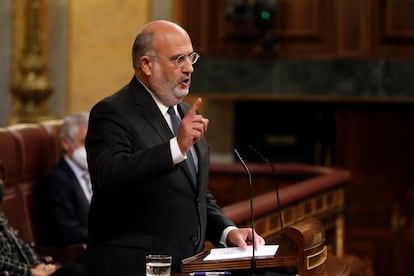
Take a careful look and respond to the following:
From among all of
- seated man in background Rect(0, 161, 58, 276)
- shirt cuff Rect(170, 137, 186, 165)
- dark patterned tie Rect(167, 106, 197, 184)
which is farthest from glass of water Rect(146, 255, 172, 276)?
seated man in background Rect(0, 161, 58, 276)

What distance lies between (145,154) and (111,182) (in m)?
0.14

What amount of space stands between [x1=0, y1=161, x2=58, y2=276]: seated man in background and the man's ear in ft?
4.50

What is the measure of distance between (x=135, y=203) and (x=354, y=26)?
19.7 ft

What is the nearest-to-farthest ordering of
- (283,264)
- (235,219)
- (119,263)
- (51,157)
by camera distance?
1. (283,264)
2. (119,263)
3. (235,219)
4. (51,157)

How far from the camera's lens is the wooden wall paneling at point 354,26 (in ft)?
29.3

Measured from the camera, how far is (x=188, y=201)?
3.38 meters

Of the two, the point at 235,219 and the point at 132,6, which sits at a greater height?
the point at 132,6

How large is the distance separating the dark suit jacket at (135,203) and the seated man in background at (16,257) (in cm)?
127

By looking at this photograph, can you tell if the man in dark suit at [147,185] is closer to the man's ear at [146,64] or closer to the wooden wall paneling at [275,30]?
the man's ear at [146,64]

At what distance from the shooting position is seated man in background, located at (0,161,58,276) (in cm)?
462

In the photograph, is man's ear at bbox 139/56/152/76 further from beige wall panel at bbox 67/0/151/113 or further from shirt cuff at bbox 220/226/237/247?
beige wall panel at bbox 67/0/151/113

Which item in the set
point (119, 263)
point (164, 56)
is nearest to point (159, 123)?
point (164, 56)

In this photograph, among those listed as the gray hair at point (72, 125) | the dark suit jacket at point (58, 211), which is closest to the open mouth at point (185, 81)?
the dark suit jacket at point (58, 211)

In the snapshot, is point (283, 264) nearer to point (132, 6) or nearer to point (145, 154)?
point (145, 154)
